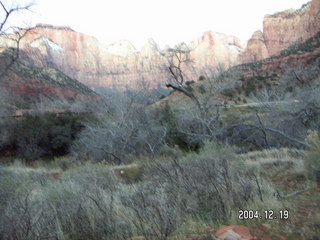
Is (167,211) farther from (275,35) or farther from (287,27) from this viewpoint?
(275,35)

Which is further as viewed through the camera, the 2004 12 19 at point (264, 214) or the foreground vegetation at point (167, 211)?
the 2004 12 19 at point (264, 214)

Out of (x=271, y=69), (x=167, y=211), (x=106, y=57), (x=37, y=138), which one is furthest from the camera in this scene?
(x=106, y=57)

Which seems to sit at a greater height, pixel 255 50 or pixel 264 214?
pixel 255 50

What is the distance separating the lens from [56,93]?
183 ft

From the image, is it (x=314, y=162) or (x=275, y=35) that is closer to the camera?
(x=314, y=162)

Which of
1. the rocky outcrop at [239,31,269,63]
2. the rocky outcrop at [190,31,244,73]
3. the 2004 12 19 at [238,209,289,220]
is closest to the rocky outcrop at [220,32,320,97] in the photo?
the 2004 12 19 at [238,209,289,220]

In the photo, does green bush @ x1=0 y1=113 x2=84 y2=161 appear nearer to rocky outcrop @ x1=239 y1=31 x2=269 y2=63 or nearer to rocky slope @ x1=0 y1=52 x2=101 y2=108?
rocky slope @ x1=0 y1=52 x2=101 y2=108

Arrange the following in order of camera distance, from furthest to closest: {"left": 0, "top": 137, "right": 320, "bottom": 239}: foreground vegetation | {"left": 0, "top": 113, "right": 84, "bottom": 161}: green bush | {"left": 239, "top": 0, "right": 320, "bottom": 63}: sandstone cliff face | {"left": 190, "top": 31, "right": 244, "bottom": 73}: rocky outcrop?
1. {"left": 190, "top": 31, "right": 244, "bottom": 73}: rocky outcrop
2. {"left": 239, "top": 0, "right": 320, "bottom": 63}: sandstone cliff face
3. {"left": 0, "top": 113, "right": 84, "bottom": 161}: green bush
4. {"left": 0, "top": 137, "right": 320, "bottom": 239}: foreground vegetation

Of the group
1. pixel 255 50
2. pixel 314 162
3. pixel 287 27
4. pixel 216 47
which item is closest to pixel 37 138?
pixel 314 162

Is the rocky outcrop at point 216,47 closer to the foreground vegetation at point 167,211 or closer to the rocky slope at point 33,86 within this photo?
the rocky slope at point 33,86

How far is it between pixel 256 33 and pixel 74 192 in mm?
114987

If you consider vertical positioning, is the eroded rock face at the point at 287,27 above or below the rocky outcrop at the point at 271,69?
above

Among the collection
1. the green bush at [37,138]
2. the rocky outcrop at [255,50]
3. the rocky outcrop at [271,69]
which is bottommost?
the green bush at [37,138]

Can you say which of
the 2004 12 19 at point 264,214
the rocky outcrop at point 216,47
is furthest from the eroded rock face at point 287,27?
the 2004 12 19 at point 264,214
